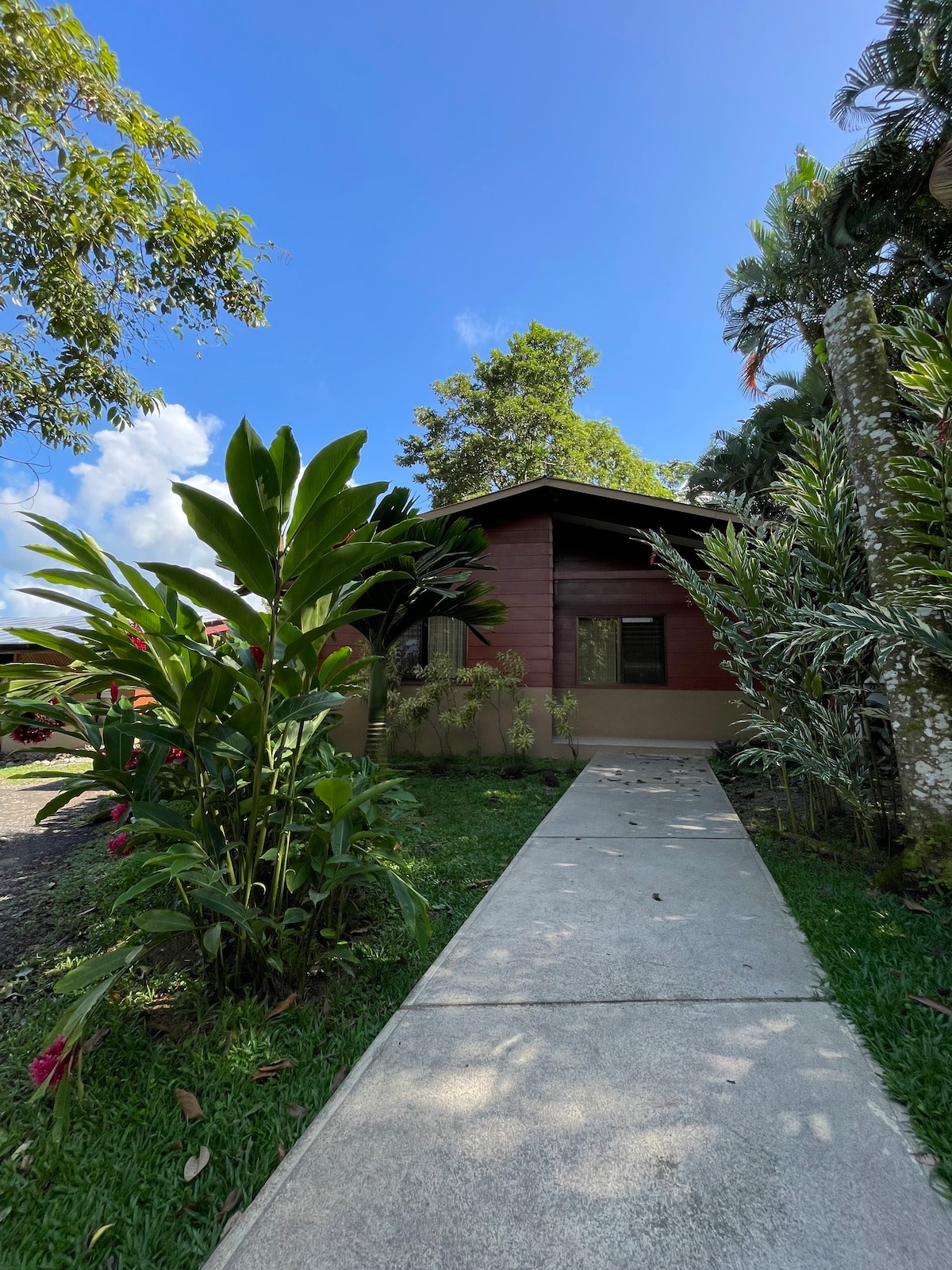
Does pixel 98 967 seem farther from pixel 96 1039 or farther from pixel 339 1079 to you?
pixel 339 1079

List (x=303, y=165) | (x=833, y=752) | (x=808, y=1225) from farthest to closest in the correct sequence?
(x=303, y=165), (x=833, y=752), (x=808, y=1225)

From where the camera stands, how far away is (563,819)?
184 inches

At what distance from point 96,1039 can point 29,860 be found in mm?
3144

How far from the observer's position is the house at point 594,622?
8.50m

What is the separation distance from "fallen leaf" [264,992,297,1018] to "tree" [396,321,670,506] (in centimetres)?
1971

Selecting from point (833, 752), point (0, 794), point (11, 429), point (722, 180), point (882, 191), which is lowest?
point (0, 794)

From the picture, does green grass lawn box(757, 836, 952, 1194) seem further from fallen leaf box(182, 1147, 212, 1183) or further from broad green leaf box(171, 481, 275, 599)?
broad green leaf box(171, 481, 275, 599)

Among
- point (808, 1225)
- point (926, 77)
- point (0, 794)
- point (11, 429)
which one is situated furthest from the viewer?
point (926, 77)

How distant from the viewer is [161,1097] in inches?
63.6

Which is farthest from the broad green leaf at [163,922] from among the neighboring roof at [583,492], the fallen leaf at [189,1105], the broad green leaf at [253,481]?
the neighboring roof at [583,492]

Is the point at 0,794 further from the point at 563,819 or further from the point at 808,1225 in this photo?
the point at 808,1225

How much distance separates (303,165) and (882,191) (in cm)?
950

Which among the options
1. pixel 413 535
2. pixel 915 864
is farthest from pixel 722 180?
pixel 915 864

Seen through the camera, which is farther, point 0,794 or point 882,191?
point 882,191
